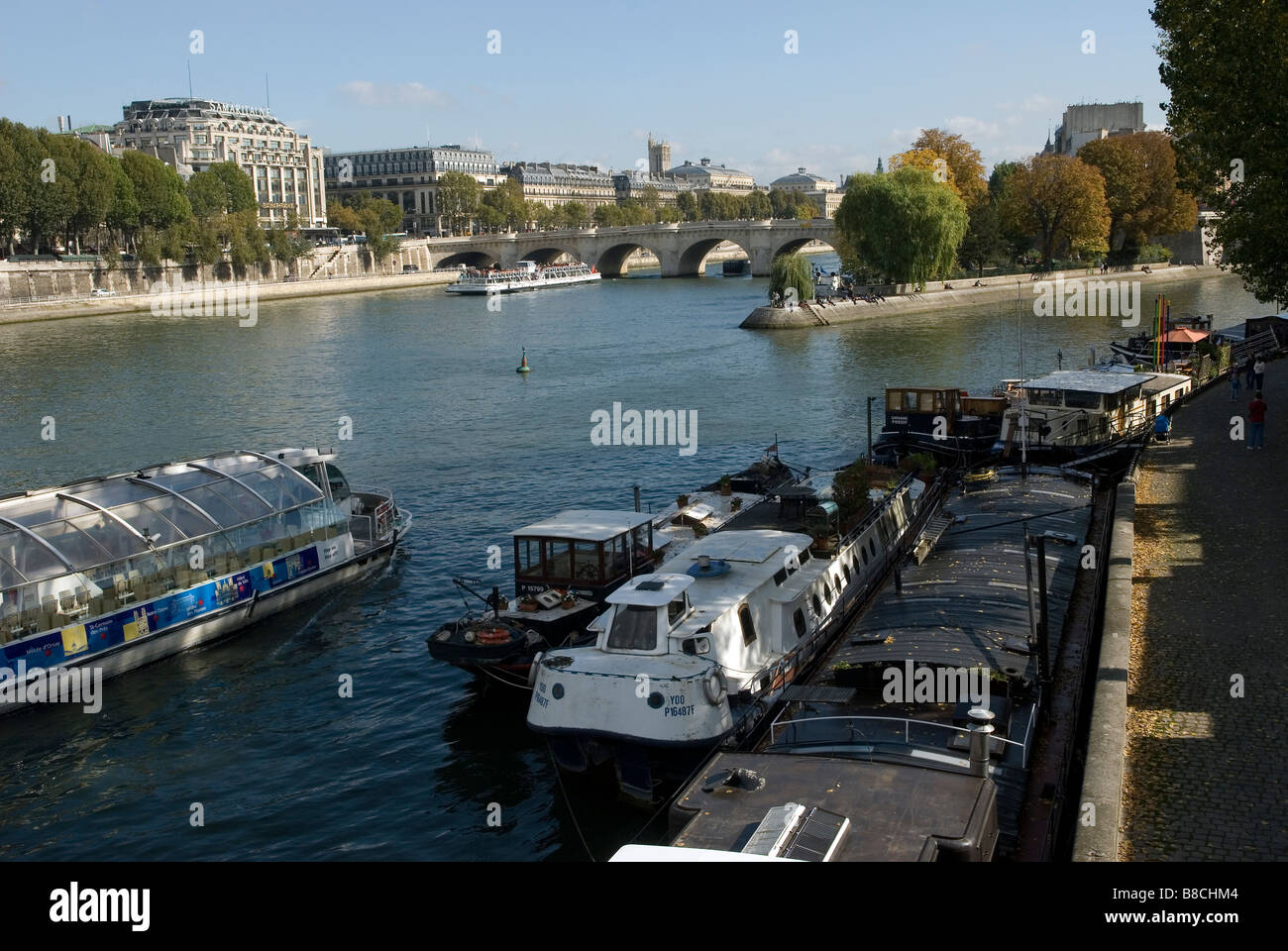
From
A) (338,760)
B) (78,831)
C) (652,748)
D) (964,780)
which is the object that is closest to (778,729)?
(652,748)

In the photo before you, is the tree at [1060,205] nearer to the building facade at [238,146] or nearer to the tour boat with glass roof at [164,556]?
the tour boat with glass roof at [164,556]

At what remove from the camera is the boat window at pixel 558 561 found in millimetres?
20328

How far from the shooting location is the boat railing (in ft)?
40.8

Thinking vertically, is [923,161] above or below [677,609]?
above

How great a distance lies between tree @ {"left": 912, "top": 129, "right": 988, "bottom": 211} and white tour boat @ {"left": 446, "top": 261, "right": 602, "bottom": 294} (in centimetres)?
4124

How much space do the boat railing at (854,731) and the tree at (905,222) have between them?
233 ft

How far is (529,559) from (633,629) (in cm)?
526

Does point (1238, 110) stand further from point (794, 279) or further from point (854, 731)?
point (794, 279)

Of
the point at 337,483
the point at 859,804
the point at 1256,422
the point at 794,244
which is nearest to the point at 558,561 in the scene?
the point at 859,804

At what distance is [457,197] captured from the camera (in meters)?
169

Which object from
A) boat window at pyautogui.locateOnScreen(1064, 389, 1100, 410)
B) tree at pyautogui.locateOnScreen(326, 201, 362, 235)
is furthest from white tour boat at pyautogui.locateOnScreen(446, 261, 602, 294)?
boat window at pyautogui.locateOnScreen(1064, 389, 1100, 410)

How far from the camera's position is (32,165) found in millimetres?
93250
